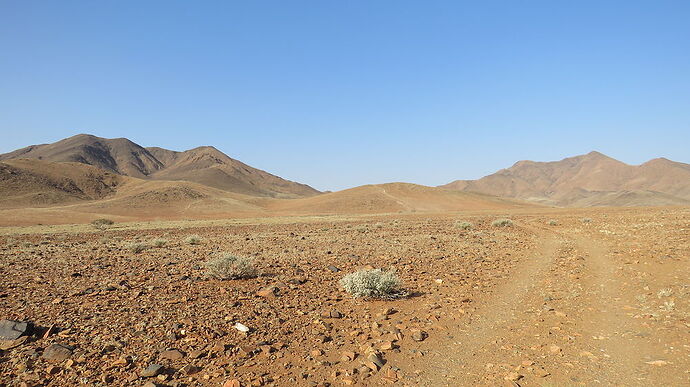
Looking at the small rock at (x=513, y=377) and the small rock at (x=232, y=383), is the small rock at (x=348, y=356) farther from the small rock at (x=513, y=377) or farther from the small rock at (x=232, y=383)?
the small rock at (x=513, y=377)

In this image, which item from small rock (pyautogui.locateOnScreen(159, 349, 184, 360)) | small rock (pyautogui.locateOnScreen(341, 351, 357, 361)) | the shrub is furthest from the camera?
the shrub

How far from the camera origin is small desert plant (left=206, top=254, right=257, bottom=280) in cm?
983

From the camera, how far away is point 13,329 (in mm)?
5699

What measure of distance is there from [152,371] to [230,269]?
5.31 metres

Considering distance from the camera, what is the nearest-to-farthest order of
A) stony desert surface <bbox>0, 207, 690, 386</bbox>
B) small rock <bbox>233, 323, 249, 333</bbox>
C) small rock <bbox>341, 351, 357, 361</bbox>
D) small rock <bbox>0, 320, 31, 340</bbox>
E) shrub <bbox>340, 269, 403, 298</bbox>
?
stony desert surface <bbox>0, 207, 690, 386</bbox>, small rock <bbox>341, 351, 357, 361</bbox>, small rock <bbox>0, 320, 31, 340</bbox>, small rock <bbox>233, 323, 249, 333</bbox>, shrub <bbox>340, 269, 403, 298</bbox>

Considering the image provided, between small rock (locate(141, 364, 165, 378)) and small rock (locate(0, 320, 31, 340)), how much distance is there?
245 cm

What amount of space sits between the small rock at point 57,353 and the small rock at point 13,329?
868 millimetres

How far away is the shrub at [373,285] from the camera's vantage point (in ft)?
27.1

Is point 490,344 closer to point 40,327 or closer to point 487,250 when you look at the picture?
point 40,327

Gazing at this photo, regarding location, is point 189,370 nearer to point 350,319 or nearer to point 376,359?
point 376,359

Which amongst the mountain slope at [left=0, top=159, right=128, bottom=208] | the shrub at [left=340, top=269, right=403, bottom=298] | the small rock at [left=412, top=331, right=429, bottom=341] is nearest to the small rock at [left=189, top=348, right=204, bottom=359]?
the small rock at [left=412, top=331, right=429, bottom=341]

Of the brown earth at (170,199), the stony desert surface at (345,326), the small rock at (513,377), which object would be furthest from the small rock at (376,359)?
the brown earth at (170,199)

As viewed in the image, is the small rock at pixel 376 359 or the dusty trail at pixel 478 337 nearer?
the dusty trail at pixel 478 337

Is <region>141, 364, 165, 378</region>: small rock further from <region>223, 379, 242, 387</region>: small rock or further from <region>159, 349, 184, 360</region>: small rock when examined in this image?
<region>223, 379, 242, 387</region>: small rock
